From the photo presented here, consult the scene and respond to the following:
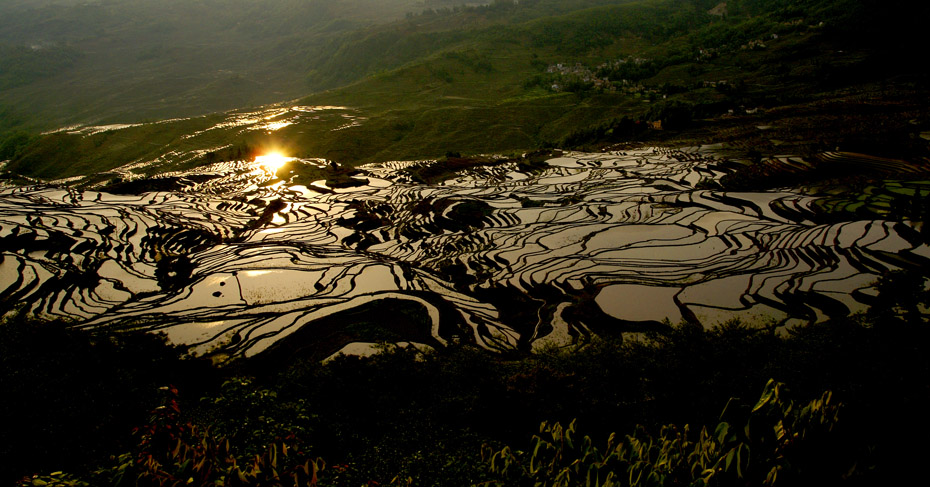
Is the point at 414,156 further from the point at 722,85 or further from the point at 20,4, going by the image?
the point at 20,4

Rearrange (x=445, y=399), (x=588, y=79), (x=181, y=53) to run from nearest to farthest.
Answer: (x=445, y=399), (x=588, y=79), (x=181, y=53)

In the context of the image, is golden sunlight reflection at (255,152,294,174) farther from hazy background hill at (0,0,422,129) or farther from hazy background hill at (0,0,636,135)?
hazy background hill at (0,0,422,129)

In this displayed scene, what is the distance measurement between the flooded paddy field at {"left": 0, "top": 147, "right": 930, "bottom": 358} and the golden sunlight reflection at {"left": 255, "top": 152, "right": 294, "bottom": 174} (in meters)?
4.49

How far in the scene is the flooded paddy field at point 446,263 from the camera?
5.52m

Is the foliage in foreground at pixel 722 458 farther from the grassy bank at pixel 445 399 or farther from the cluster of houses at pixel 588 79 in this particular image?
the cluster of houses at pixel 588 79

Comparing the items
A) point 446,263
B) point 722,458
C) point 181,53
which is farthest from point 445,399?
point 181,53

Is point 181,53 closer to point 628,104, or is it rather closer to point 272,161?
point 272,161

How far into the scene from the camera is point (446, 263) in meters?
7.52

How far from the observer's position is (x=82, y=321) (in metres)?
5.61

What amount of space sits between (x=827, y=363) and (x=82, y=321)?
338 inches

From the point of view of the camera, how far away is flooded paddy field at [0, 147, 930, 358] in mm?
5520

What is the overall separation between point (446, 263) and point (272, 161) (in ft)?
41.5

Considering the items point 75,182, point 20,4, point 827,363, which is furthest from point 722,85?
point 20,4

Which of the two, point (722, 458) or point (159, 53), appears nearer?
point (722, 458)
